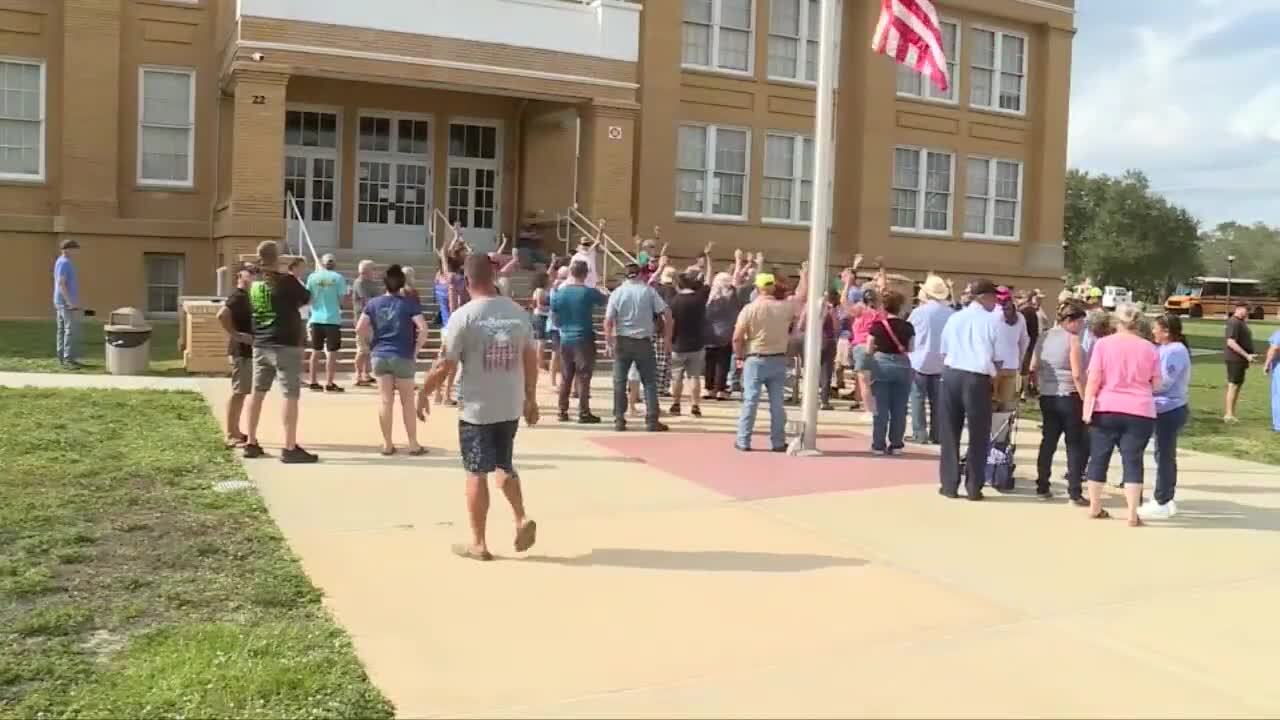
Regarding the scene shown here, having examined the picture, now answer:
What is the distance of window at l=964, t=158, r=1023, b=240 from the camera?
3306cm

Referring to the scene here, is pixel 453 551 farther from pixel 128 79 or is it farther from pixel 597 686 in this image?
pixel 128 79

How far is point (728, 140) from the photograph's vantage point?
29.1 metres

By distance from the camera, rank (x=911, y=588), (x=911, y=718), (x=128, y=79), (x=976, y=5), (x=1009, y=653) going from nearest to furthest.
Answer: (x=911, y=718) → (x=1009, y=653) → (x=911, y=588) → (x=128, y=79) → (x=976, y=5)

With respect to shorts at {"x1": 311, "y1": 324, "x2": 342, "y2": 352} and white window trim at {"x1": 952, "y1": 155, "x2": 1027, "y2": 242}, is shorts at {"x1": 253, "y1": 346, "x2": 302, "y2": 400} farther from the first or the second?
white window trim at {"x1": 952, "y1": 155, "x2": 1027, "y2": 242}

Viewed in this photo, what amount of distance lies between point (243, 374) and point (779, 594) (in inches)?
233

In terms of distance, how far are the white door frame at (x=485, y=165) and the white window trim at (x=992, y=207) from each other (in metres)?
13.2

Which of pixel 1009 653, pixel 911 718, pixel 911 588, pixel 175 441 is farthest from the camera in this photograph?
pixel 175 441

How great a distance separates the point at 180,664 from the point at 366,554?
223 cm

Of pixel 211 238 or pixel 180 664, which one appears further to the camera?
pixel 211 238

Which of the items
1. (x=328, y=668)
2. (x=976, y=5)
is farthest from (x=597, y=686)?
(x=976, y=5)

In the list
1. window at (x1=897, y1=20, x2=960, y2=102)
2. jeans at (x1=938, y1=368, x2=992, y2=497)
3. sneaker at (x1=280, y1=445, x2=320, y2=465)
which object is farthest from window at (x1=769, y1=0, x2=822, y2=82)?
sneaker at (x1=280, y1=445, x2=320, y2=465)

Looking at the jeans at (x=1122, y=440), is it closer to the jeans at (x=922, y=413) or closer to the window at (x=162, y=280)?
the jeans at (x=922, y=413)

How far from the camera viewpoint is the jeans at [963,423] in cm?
1002

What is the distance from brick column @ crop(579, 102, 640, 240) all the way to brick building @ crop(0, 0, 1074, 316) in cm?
5
